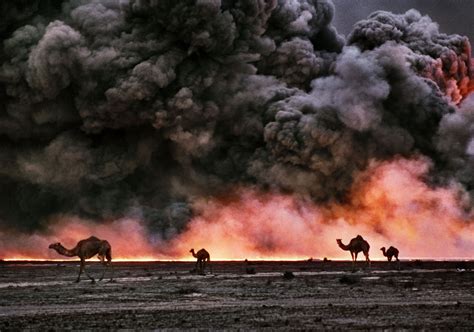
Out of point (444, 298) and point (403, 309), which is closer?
point (403, 309)

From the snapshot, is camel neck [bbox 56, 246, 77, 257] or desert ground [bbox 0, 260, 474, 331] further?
camel neck [bbox 56, 246, 77, 257]

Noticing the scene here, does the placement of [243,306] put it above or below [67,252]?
below

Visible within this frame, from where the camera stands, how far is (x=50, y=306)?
92.9 ft

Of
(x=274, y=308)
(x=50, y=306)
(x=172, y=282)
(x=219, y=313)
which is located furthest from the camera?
(x=172, y=282)

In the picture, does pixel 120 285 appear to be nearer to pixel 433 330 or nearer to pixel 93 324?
pixel 93 324

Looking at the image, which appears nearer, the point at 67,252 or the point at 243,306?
the point at 243,306

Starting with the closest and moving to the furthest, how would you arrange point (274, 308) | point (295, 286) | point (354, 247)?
point (274, 308) → point (295, 286) → point (354, 247)

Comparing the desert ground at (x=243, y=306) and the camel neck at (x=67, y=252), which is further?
the camel neck at (x=67, y=252)

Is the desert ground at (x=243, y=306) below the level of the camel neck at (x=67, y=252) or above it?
below

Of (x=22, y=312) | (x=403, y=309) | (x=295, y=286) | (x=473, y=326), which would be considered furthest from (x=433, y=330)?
(x=295, y=286)

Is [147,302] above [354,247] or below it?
below

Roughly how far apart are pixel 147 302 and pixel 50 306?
12.2ft

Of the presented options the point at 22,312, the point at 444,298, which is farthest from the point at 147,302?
the point at 444,298

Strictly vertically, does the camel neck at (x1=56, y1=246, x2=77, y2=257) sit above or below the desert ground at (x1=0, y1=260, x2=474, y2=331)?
above
